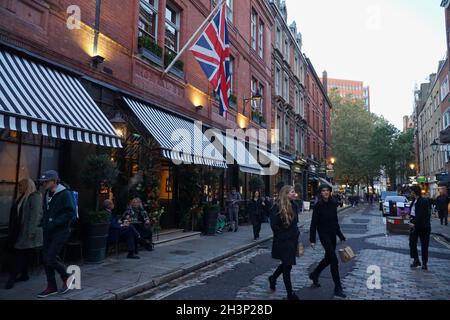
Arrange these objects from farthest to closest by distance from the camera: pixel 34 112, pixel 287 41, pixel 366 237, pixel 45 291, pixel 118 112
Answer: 1. pixel 287 41
2. pixel 366 237
3. pixel 118 112
4. pixel 34 112
5. pixel 45 291

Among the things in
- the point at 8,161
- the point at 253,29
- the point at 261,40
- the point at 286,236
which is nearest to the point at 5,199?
the point at 8,161

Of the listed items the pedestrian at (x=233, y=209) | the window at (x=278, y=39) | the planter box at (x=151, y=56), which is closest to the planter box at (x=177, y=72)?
the planter box at (x=151, y=56)

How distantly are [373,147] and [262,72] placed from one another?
122 ft

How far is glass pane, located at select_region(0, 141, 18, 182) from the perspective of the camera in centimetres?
721

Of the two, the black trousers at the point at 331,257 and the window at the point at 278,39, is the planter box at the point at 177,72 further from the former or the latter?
the window at the point at 278,39

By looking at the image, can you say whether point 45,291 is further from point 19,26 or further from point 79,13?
point 79,13

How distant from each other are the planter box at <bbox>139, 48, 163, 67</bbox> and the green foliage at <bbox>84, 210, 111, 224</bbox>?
18.1 feet

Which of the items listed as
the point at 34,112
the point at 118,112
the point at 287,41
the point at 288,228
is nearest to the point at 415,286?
the point at 288,228

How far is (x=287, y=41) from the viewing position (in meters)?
30.4

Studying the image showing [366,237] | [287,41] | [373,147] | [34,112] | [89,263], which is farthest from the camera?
[373,147]

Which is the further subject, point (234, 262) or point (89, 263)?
point (234, 262)

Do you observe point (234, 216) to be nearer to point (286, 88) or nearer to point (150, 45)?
point (150, 45)

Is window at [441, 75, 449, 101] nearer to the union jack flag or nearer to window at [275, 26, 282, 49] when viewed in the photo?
window at [275, 26, 282, 49]

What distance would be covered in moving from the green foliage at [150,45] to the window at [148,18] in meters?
0.34
